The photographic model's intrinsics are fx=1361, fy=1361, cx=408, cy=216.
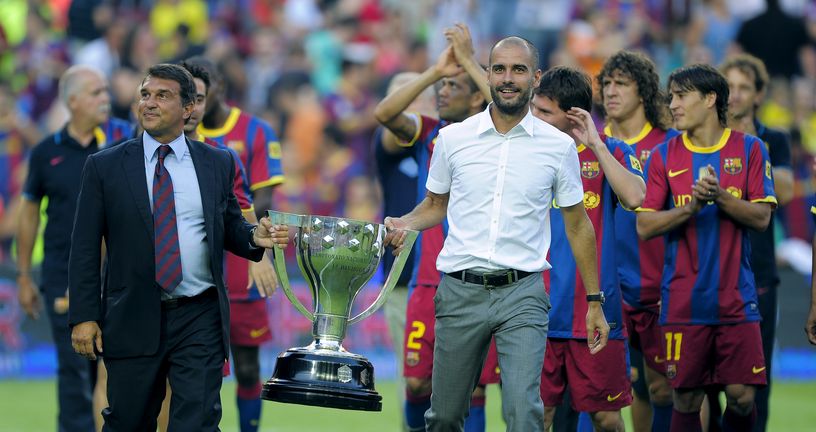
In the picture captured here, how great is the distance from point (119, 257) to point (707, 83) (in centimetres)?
356

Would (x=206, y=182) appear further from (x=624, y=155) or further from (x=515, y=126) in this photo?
(x=624, y=155)

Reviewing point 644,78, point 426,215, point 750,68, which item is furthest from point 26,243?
point 750,68

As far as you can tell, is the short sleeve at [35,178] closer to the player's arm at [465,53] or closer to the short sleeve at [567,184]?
the player's arm at [465,53]

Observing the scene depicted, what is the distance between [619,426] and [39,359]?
29.7ft

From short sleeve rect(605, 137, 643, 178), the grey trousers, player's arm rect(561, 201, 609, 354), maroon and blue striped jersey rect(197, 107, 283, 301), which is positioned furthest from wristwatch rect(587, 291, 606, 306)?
maroon and blue striped jersey rect(197, 107, 283, 301)

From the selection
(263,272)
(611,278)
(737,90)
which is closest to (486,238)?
(611,278)

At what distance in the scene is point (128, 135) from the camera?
951 centimetres

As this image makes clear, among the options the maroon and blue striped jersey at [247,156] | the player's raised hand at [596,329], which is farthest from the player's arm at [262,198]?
the player's raised hand at [596,329]

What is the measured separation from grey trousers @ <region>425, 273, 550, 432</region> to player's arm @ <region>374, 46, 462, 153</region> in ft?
5.39

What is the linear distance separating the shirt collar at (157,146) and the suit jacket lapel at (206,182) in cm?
5

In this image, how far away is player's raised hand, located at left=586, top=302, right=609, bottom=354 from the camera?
677cm

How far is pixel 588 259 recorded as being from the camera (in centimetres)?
681

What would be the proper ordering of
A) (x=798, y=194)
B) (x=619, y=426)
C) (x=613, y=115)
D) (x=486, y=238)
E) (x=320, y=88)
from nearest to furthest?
1. (x=486, y=238)
2. (x=619, y=426)
3. (x=613, y=115)
4. (x=798, y=194)
5. (x=320, y=88)

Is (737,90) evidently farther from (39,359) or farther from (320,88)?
(320,88)
